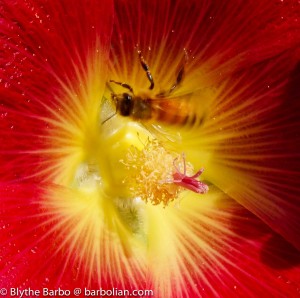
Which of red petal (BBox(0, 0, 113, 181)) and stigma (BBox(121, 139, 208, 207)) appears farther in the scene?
stigma (BBox(121, 139, 208, 207))

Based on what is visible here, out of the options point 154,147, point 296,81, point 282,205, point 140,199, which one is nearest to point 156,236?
point 140,199

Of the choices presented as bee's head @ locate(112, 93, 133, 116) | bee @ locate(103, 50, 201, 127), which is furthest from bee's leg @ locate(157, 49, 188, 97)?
bee's head @ locate(112, 93, 133, 116)

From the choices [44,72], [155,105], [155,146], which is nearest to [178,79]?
[155,105]

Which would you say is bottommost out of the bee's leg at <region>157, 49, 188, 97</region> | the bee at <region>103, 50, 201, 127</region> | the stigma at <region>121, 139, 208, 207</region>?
the stigma at <region>121, 139, 208, 207</region>

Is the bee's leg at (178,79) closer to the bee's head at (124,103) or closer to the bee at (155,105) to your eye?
the bee at (155,105)

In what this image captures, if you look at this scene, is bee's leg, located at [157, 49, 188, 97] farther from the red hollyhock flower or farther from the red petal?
the red petal

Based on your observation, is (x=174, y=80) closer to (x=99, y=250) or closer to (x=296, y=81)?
(x=296, y=81)

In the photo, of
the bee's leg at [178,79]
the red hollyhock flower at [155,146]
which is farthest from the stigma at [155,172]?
the bee's leg at [178,79]

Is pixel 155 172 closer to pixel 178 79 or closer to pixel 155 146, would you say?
pixel 155 146

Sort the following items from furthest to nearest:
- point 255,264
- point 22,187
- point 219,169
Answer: point 219,169, point 255,264, point 22,187
